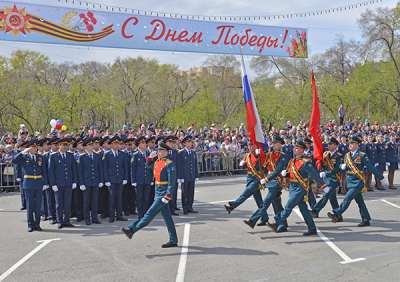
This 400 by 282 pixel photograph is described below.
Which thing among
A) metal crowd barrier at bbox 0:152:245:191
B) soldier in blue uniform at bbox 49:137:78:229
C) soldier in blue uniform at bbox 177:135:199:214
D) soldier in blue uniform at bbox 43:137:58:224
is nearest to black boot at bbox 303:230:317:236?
soldier in blue uniform at bbox 177:135:199:214

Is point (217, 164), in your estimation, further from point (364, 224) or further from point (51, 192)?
point (364, 224)

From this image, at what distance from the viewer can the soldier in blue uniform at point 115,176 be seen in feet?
35.1

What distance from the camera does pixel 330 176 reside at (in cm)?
1080

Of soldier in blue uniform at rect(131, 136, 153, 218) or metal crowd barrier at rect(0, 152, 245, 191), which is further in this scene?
metal crowd barrier at rect(0, 152, 245, 191)

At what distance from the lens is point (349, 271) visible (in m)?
6.62

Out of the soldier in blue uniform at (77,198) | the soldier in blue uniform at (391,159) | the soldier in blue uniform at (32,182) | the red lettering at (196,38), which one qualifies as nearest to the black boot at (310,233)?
the soldier in blue uniform at (77,198)

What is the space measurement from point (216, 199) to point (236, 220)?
10.3ft

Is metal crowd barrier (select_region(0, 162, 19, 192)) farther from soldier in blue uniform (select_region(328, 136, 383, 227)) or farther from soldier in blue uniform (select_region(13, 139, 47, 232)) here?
soldier in blue uniform (select_region(328, 136, 383, 227))

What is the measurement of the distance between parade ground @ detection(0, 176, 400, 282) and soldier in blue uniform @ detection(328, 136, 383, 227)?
0.25m

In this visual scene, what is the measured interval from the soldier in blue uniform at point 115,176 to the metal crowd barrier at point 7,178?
6.36 meters

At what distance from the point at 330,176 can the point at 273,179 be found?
224 centimetres

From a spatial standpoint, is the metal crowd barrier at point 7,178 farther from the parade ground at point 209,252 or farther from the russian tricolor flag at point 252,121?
the russian tricolor flag at point 252,121

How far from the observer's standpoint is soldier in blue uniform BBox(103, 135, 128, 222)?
421 inches

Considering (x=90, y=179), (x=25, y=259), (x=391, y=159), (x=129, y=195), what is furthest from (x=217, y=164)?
(x=25, y=259)
